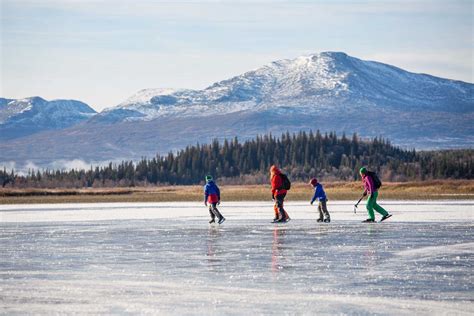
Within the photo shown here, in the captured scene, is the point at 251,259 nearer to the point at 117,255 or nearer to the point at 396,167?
the point at 117,255

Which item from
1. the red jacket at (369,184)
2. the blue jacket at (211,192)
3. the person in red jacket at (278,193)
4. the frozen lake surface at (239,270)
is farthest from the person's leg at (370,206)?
the blue jacket at (211,192)

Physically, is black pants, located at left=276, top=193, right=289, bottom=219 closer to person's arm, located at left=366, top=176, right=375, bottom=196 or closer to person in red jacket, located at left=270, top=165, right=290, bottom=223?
person in red jacket, located at left=270, top=165, right=290, bottom=223

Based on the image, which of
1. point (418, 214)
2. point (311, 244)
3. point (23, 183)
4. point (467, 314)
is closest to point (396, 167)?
point (23, 183)

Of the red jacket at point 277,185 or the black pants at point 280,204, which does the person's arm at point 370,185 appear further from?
the black pants at point 280,204

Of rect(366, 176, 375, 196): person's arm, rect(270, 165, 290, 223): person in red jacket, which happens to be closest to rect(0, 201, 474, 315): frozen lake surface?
rect(366, 176, 375, 196): person's arm

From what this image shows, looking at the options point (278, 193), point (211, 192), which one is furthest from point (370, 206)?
point (211, 192)

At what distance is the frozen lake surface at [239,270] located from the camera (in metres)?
17.2

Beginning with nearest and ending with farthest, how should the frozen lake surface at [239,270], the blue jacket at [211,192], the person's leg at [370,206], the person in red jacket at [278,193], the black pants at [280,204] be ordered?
the frozen lake surface at [239,270]
the blue jacket at [211,192]
the person's leg at [370,206]
the person in red jacket at [278,193]
the black pants at [280,204]

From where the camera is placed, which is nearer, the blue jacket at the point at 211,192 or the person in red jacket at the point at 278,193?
the blue jacket at the point at 211,192

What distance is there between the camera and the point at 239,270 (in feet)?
71.5

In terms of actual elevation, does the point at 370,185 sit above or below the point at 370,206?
above

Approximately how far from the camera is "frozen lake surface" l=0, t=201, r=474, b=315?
17.2 m

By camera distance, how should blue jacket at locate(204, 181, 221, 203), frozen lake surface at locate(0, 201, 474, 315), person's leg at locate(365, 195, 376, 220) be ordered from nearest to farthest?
frozen lake surface at locate(0, 201, 474, 315), blue jacket at locate(204, 181, 221, 203), person's leg at locate(365, 195, 376, 220)

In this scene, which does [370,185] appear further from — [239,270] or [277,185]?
[239,270]
